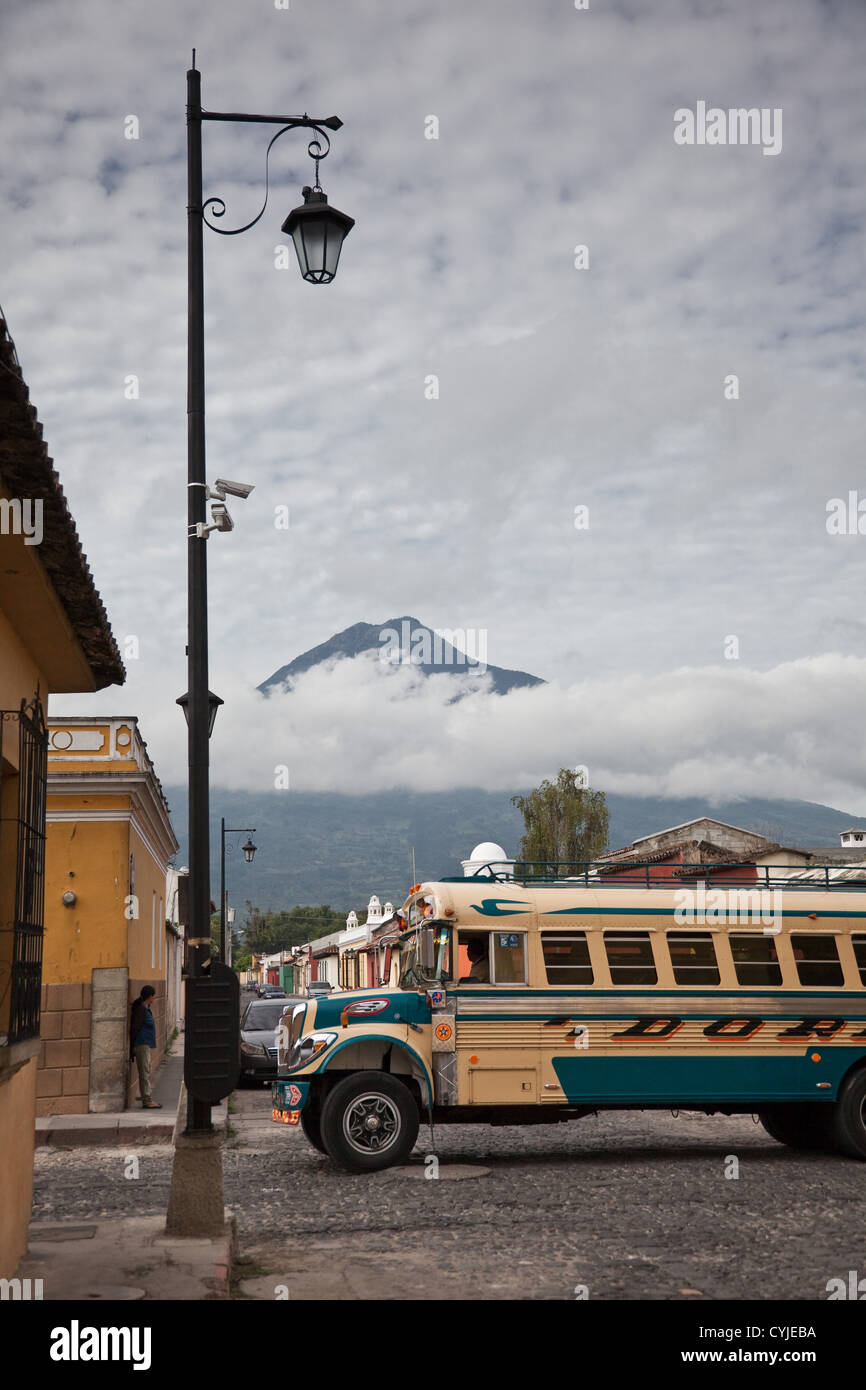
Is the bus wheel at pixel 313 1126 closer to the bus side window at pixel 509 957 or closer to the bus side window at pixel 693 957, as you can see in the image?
the bus side window at pixel 509 957

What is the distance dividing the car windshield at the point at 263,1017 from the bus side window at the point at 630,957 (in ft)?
33.1

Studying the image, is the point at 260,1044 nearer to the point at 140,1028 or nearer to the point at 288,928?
the point at 140,1028

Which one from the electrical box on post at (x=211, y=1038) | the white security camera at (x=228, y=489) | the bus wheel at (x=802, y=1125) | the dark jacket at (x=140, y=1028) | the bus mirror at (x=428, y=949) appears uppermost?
Result: the white security camera at (x=228, y=489)

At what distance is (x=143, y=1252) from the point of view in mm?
8055

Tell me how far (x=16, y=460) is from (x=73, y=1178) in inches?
365

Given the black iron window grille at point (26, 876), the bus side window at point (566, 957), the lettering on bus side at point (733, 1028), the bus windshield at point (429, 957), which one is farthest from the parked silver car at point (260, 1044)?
the black iron window grille at point (26, 876)

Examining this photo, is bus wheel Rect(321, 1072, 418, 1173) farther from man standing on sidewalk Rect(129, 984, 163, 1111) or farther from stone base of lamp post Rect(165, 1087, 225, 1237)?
man standing on sidewalk Rect(129, 984, 163, 1111)

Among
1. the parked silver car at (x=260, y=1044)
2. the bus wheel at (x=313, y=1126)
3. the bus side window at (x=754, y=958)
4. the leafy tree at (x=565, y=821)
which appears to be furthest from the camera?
the leafy tree at (x=565, y=821)

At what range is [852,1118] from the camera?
1400 cm

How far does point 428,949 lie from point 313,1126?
2106 millimetres

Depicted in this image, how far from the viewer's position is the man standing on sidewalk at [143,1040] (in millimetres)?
17312

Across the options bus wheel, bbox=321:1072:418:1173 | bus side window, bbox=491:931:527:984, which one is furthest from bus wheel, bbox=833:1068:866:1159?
bus wheel, bbox=321:1072:418:1173
